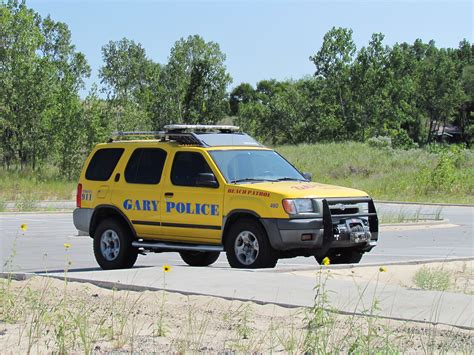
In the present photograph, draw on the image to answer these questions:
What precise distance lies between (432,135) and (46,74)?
76051 mm

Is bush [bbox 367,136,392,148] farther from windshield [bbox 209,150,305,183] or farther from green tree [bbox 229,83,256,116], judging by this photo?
green tree [bbox 229,83,256,116]

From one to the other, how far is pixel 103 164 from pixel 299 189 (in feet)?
12.1

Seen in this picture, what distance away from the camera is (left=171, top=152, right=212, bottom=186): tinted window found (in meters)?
14.6

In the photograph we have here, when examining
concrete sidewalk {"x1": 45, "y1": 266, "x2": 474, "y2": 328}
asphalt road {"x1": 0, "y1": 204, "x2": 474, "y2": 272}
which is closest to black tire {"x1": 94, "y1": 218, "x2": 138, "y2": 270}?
asphalt road {"x1": 0, "y1": 204, "x2": 474, "y2": 272}

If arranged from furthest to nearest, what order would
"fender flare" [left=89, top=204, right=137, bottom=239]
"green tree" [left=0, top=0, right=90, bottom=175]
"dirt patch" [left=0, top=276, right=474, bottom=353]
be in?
"green tree" [left=0, top=0, right=90, bottom=175], "fender flare" [left=89, top=204, right=137, bottom=239], "dirt patch" [left=0, top=276, right=474, bottom=353]

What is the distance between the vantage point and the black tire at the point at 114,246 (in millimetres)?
15070

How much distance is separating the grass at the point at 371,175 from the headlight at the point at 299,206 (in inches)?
824

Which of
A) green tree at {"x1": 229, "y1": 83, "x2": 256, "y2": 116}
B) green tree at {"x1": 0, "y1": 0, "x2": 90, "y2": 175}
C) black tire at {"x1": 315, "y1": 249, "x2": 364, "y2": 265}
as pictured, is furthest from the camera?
green tree at {"x1": 229, "y1": 83, "x2": 256, "y2": 116}

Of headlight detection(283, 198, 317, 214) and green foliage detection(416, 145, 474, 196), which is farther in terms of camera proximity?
green foliage detection(416, 145, 474, 196)

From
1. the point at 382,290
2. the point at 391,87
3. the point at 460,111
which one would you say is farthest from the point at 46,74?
the point at 460,111

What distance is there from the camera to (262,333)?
842cm

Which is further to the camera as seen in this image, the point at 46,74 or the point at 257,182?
the point at 46,74

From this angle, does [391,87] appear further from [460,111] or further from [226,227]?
[226,227]

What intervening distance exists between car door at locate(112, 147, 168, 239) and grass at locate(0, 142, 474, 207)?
1827 centimetres
